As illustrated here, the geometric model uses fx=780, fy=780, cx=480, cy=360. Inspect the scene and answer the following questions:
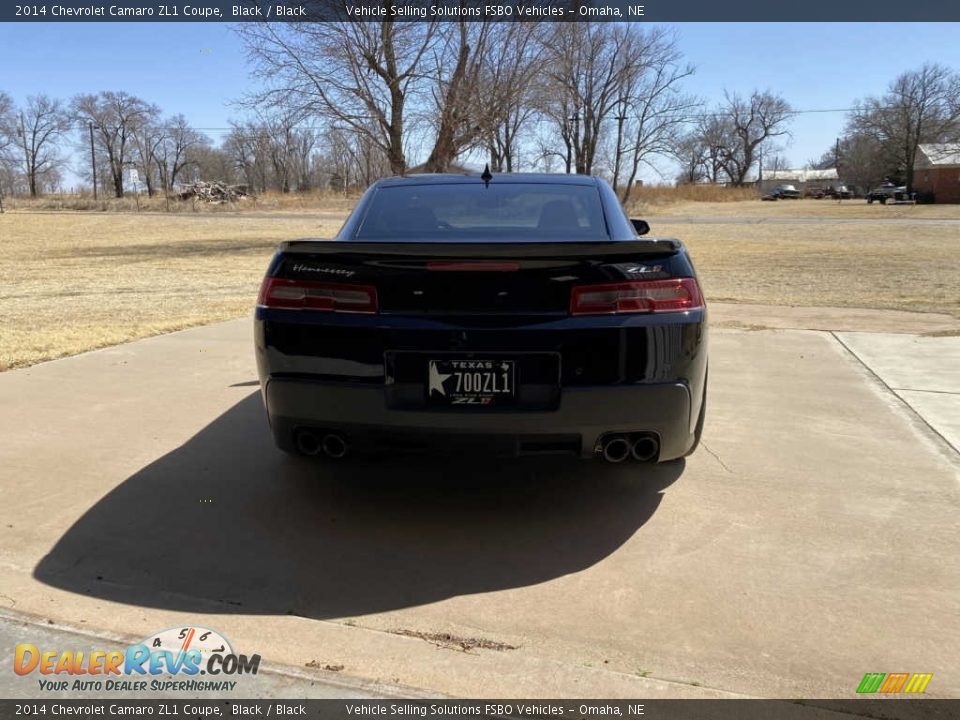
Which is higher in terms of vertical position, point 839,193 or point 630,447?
point 839,193

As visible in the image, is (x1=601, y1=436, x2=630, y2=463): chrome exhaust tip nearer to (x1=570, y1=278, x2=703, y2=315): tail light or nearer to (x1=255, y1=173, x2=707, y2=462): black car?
(x1=255, y1=173, x2=707, y2=462): black car

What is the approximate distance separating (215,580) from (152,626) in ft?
1.12

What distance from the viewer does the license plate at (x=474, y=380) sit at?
2975 millimetres

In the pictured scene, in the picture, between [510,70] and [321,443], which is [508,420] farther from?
[510,70]

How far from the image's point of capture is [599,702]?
217 cm

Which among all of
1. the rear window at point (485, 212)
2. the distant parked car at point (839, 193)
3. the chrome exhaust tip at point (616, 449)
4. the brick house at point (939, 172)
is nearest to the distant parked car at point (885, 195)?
the brick house at point (939, 172)

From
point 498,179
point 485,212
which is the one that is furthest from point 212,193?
point 485,212

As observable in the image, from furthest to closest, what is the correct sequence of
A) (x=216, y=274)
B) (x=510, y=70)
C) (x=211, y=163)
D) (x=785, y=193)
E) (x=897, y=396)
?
(x=211, y=163)
(x=785, y=193)
(x=510, y=70)
(x=216, y=274)
(x=897, y=396)

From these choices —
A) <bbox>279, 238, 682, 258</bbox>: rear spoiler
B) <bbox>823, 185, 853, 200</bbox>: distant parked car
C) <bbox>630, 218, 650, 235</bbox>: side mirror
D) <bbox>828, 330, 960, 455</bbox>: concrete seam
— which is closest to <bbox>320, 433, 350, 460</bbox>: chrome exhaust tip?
<bbox>279, 238, 682, 258</bbox>: rear spoiler

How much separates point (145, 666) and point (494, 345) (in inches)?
61.4

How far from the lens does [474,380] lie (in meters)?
2.98

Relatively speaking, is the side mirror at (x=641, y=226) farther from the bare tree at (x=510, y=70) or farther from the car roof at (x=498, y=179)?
the bare tree at (x=510, y=70)

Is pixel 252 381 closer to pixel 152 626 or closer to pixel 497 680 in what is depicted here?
pixel 152 626

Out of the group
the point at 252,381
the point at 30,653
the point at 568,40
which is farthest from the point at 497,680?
the point at 568,40
